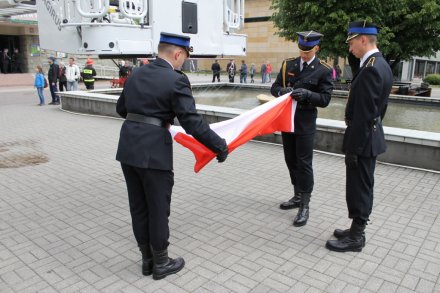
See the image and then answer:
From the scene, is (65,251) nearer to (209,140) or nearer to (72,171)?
(209,140)

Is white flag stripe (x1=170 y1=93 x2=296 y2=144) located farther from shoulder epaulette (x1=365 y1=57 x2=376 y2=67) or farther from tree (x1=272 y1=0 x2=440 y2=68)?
tree (x1=272 y1=0 x2=440 y2=68)

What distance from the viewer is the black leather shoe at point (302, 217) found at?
4.64 meters

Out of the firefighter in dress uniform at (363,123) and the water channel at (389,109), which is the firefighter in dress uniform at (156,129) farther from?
the water channel at (389,109)

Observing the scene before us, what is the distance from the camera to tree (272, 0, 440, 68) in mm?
17703

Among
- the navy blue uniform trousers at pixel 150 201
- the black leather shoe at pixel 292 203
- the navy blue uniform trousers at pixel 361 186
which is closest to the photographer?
the navy blue uniform trousers at pixel 150 201

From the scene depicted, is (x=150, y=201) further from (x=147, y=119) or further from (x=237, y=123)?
(x=237, y=123)

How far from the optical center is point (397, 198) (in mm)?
5520

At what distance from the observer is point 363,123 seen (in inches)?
144

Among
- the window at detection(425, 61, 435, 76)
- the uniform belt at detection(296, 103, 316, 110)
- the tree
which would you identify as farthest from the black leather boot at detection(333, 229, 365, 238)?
the window at detection(425, 61, 435, 76)

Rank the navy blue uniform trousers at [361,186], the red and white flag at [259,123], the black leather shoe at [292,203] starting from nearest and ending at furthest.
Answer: the navy blue uniform trousers at [361,186], the red and white flag at [259,123], the black leather shoe at [292,203]

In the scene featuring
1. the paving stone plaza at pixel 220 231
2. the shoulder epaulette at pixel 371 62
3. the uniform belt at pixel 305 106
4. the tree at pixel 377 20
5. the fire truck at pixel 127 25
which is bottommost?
the paving stone plaza at pixel 220 231

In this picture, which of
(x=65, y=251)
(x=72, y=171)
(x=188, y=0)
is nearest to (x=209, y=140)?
(x=65, y=251)

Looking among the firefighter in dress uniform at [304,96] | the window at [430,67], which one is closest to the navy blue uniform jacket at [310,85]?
the firefighter in dress uniform at [304,96]

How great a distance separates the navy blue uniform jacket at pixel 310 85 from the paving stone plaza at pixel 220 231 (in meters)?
1.17
